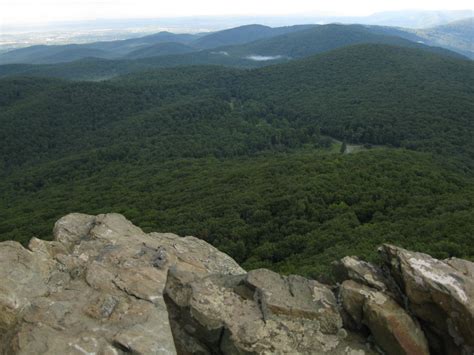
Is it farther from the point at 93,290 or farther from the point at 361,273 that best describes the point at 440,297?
the point at 93,290

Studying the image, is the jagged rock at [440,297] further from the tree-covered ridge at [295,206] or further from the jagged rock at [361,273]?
the tree-covered ridge at [295,206]

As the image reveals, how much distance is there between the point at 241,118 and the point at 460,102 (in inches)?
3312

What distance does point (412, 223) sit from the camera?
1913 inches

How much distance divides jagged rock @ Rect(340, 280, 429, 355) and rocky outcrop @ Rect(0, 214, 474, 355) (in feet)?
0.10

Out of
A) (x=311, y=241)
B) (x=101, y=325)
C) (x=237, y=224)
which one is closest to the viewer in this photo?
(x=101, y=325)

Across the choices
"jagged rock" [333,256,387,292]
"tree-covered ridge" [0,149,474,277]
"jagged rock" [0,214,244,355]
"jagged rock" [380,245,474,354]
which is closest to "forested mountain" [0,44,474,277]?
"tree-covered ridge" [0,149,474,277]

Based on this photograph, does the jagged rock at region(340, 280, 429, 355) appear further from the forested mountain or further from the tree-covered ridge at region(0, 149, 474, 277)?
the forested mountain

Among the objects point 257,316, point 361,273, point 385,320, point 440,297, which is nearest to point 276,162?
point 361,273

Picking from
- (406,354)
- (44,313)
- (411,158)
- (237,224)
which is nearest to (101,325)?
(44,313)

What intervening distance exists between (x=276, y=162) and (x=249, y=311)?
259ft

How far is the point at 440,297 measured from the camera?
11016mm

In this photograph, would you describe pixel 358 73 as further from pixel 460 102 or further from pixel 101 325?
pixel 101 325

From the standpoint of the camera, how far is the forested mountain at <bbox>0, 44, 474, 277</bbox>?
51.9 meters

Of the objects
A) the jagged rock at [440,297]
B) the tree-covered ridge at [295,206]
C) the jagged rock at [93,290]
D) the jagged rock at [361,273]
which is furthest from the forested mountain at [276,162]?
the jagged rock at [440,297]
